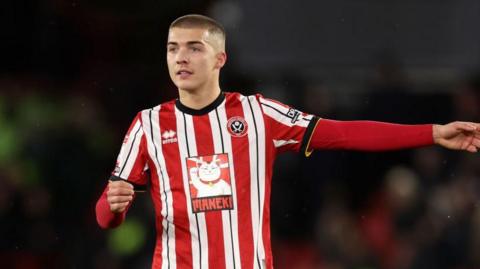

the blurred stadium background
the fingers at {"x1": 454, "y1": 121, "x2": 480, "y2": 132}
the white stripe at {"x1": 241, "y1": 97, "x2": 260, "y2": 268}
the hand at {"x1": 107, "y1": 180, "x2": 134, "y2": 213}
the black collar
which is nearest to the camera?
the hand at {"x1": 107, "y1": 180, "x2": 134, "y2": 213}

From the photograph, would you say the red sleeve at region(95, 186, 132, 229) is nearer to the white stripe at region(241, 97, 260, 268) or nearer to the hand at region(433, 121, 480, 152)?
the white stripe at region(241, 97, 260, 268)

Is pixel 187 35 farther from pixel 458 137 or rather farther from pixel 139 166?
pixel 458 137

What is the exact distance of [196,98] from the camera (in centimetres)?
488

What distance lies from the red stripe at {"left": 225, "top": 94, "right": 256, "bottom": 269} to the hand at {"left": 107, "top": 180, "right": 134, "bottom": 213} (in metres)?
0.49

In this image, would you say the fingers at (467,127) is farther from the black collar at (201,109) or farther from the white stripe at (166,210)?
the white stripe at (166,210)

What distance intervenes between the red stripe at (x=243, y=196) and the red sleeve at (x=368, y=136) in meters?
0.27

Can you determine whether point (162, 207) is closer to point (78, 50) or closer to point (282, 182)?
point (282, 182)

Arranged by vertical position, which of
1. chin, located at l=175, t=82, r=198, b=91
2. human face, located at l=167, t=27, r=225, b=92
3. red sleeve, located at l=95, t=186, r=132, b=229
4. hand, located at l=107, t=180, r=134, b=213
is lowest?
red sleeve, located at l=95, t=186, r=132, b=229

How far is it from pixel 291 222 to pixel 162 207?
412cm

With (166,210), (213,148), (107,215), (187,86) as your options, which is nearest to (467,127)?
(213,148)

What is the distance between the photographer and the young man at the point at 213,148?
474 centimetres

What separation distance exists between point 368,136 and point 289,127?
0.33 m

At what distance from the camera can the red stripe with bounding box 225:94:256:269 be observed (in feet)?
15.6

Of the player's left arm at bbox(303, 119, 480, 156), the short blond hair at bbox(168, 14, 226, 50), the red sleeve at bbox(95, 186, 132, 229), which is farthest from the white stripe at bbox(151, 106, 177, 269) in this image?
the player's left arm at bbox(303, 119, 480, 156)
